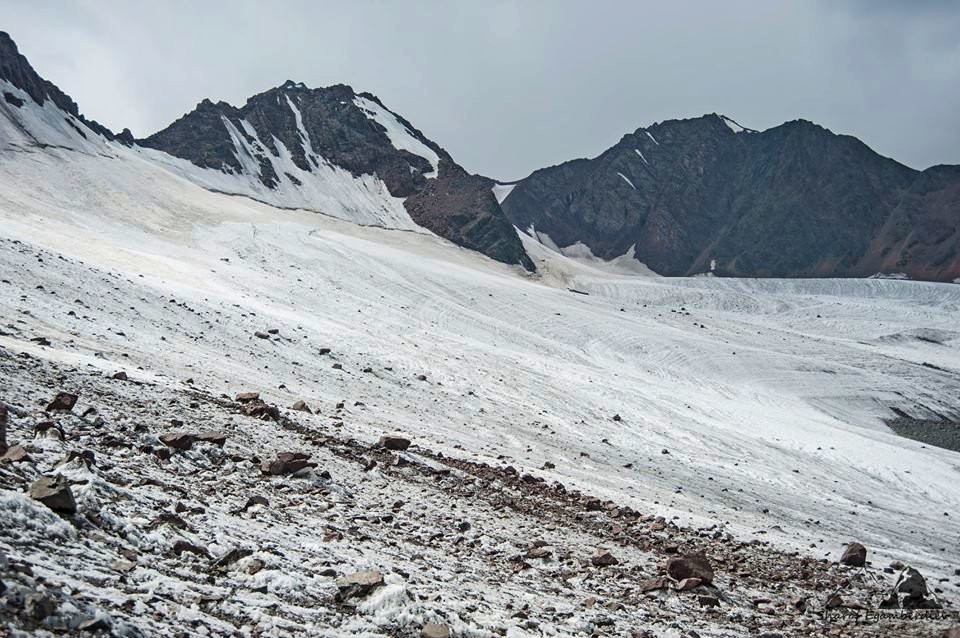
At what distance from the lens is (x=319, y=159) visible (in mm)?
114312

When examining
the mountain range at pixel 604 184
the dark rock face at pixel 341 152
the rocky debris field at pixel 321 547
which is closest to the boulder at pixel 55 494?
the rocky debris field at pixel 321 547

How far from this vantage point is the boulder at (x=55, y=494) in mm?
5629

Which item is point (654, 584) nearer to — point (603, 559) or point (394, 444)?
point (603, 559)

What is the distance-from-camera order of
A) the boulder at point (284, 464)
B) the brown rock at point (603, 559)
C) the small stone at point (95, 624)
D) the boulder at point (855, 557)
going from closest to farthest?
the small stone at point (95, 624) → the brown rock at point (603, 559) → the boulder at point (284, 464) → the boulder at point (855, 557)

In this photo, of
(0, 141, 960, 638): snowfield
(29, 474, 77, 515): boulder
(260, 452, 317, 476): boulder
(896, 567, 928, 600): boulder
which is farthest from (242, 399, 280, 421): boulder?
(896, 567, 928, 600): boulder

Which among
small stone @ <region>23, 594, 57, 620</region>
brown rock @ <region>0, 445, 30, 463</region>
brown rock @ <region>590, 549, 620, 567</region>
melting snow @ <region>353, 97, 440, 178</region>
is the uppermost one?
melting snow @ <region>353, 97, 440, 178</region>

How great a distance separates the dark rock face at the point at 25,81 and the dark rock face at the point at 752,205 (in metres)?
125

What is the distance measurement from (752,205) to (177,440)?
17727 centimetres

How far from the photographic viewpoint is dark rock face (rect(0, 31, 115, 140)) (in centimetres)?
6700

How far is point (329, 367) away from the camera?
24406 millimetres

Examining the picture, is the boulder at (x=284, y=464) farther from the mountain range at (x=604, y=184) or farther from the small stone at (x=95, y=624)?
the mountain range at (x=604, y=184)

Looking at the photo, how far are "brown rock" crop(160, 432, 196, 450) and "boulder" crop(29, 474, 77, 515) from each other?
359 cm

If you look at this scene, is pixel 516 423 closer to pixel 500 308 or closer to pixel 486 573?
pixel 486 573

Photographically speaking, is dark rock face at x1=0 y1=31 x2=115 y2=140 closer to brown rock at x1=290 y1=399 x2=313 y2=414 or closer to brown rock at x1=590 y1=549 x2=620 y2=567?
brown rock at x1=290 y1=399 x2=313 y2=414
